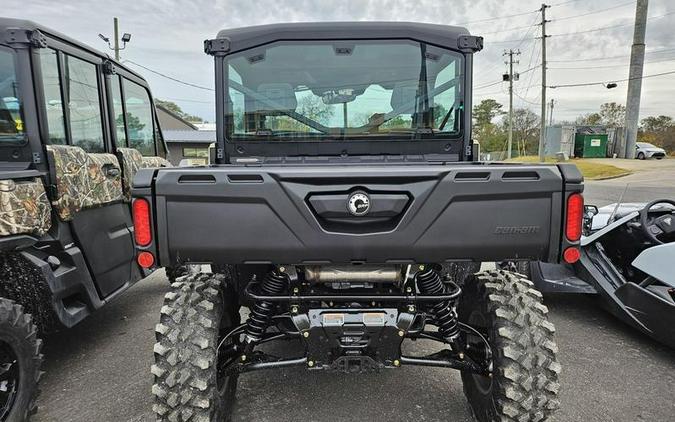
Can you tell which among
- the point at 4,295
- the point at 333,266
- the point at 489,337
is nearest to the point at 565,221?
the point at 489,337

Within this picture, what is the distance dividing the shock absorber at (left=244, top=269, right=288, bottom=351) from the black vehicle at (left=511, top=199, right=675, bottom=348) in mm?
3002

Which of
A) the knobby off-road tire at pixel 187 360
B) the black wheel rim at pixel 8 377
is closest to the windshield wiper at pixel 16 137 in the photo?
the black wheel rim at pixel 8 377

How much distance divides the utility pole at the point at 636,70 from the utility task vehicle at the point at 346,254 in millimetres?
43254

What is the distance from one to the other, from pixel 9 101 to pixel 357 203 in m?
2.64

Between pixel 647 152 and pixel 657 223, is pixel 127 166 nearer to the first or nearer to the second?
pixel 657 223

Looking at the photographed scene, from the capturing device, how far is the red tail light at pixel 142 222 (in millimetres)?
2240

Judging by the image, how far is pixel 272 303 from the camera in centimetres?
268

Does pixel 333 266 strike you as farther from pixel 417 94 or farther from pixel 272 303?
pixel 417 94

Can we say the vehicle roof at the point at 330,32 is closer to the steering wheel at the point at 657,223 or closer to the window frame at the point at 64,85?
the window frame at the point at 64,85

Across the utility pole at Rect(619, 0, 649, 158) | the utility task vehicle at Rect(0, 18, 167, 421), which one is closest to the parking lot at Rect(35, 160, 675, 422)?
the utility task vehicle at Rect(0, 18, 167, 421)

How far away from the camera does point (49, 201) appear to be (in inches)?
129

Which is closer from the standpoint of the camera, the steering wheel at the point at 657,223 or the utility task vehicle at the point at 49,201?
the utility task vehicle at the point at 49,201

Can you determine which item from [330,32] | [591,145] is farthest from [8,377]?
[591,145]

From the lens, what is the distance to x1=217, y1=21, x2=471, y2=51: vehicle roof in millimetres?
3377
